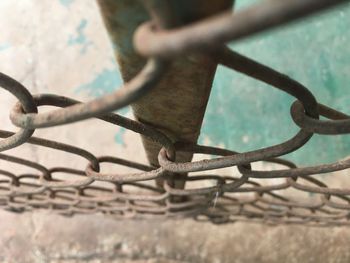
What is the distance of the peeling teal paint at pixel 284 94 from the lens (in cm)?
145

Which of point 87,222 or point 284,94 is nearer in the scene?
point 87,222

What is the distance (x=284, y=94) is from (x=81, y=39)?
2.91 feet

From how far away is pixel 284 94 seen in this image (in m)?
1.52

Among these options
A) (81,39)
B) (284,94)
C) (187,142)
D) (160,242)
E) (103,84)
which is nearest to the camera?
(187,142)

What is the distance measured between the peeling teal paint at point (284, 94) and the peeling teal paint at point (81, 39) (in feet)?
1.97

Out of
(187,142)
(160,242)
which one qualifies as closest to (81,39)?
(160,242)

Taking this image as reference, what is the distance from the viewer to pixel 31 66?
70.8 inches

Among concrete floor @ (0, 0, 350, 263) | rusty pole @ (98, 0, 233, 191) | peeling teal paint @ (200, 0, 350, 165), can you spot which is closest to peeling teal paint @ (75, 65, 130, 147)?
concrete floor @ (0, 0, 350, 263)

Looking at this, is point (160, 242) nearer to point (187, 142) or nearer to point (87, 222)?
point (87, 222)

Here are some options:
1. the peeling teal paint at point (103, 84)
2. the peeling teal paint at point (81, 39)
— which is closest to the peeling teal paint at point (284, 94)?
the peeling teal paint at point (103, 84)

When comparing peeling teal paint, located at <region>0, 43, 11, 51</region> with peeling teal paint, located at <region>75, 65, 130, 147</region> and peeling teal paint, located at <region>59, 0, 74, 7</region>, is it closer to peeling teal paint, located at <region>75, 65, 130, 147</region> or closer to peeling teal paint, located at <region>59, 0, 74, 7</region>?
peeling teal paint, located at <region>59, 0, 74, 7</region>

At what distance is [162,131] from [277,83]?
22 centimetres

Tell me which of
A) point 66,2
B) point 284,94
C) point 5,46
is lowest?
point 284,94

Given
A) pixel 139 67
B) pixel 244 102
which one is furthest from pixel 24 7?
pixel 139 67
